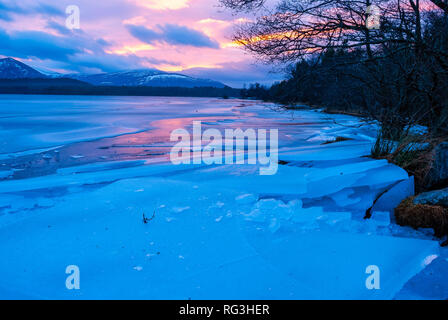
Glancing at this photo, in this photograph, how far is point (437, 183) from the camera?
371 cm

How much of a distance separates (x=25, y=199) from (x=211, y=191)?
2.49 metres

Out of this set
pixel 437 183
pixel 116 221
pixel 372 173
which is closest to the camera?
pixel 116 221

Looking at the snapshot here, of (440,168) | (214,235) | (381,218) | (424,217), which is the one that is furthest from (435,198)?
(214,235)

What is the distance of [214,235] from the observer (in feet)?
9.20

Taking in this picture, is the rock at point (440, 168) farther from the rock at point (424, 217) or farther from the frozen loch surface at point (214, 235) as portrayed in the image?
the rock at point (424, 217)

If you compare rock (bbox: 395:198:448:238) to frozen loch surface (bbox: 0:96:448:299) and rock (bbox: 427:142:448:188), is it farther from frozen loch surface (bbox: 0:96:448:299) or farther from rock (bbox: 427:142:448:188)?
rock (bbox: 427:142:448:188)

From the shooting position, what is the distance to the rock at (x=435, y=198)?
3.04 meters

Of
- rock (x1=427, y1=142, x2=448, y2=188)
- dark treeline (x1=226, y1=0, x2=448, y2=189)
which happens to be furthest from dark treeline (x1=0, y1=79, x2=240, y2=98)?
rock (x1=427, y1=142, x2=448, y2=188)

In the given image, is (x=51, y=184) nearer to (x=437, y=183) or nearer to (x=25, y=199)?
(x=25, y=199)

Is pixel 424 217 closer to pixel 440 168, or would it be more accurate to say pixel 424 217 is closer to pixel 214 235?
pixel 440 168

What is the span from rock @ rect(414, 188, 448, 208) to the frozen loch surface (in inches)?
13.9

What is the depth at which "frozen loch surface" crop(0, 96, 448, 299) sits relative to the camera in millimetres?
2115

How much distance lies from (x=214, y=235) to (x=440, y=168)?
3.17 metres
